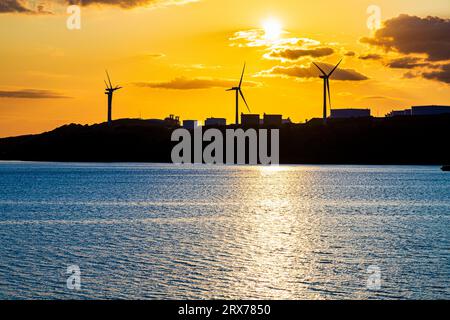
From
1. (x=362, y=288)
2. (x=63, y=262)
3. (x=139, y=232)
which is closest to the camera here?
(x=362, y=288)

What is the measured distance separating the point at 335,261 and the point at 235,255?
334 inches

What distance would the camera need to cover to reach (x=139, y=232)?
78.5 m

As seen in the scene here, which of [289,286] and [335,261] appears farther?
[335,261]

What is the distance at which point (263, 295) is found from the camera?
45438 millimetres
